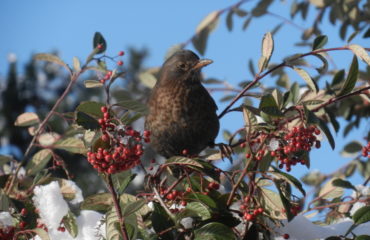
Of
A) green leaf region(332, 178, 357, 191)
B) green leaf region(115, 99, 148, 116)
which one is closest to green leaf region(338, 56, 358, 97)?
green leaf region(332, 178, 357, 191)

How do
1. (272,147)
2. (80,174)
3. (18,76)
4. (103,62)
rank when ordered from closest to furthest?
1. (272,147)
2. (103,62)
3. (80,174)
4. (18,76)

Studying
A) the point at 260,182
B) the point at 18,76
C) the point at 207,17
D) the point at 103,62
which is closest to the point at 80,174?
the point at 18,76

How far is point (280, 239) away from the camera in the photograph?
1.80 meters

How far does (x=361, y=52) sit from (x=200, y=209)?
0.75 metres

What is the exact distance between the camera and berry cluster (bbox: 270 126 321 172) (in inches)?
66.7

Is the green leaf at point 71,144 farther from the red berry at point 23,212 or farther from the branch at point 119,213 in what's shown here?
the branch at point 119,213

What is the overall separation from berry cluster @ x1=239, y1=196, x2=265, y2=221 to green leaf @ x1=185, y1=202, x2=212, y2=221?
104mm

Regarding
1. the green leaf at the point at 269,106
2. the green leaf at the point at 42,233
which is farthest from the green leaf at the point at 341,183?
the green leaf at the point at 42,233

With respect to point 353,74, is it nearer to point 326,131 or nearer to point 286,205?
point 326,131

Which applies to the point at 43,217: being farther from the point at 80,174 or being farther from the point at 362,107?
the point at 80,174

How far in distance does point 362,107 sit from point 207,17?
1.21 meters

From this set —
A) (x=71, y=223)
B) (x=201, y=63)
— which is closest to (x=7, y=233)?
A: (x=71, y=223)

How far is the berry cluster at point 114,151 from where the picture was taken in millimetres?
1609

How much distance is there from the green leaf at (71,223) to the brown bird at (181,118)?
68cm
